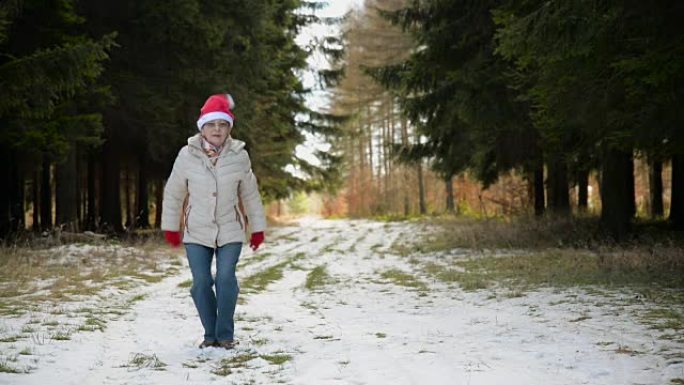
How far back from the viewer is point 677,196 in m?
17.7

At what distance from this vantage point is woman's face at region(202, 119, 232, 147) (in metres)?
4.91

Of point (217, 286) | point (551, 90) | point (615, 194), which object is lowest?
point (217, 286)

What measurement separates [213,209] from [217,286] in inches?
23.7

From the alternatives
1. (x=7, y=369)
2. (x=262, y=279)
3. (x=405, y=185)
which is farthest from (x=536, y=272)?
(x=405, y=185)

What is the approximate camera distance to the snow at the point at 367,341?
4.11 m

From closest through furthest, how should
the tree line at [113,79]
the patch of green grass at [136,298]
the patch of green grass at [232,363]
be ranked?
the patch of green grass at [232,363]
the patch of green grass at [136,298]
the tree line at [113,79]

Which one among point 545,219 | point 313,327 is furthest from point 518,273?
point 545,219

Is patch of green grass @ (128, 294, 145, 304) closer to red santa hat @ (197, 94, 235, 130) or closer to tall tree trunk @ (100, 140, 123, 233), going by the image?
red santa hat @ (197, 94, 235, 130)

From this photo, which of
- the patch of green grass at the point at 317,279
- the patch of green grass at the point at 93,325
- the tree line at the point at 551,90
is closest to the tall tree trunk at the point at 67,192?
the patch of green grass at the point at 317,279

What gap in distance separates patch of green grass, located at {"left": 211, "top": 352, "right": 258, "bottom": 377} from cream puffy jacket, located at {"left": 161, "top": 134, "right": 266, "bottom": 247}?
838 mm

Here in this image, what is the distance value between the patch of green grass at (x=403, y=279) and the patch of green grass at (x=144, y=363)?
15.5ft

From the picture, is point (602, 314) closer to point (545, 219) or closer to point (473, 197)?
point (545, 219)

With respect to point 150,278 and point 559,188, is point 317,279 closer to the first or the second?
point 150,278

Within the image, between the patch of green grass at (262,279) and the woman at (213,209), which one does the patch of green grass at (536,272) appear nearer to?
the patch of green grass at (262,279)
